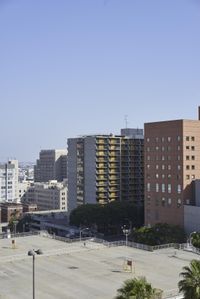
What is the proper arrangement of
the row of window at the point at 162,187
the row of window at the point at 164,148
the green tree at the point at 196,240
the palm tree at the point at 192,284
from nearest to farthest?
the palm tree at the point at 192,284 < the green tree at the point at 196,240 < the row of window at the point at 162,187 < the row of window at the point at 164,148

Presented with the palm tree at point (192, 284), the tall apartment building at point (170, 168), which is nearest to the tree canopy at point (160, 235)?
the tall apartment building at point (170, 168)

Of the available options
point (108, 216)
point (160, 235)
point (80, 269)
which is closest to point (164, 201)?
point (160, 235)

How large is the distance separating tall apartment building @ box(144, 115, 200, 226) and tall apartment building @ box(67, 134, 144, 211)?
22.2 m

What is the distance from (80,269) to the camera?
52.1 meters

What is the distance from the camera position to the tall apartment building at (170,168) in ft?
284

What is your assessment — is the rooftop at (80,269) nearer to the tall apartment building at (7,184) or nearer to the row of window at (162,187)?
the row of window at (162,187)

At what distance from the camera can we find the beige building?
168000 mm

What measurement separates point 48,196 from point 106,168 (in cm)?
6329

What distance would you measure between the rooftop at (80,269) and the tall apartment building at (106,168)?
4645cm

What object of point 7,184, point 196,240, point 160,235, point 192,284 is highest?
point 7,184

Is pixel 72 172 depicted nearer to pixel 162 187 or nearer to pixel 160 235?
pixel 162 187

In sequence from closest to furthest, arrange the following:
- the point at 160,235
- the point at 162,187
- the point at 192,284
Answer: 1. the point at 192,284
2. the point at 160,235
3. the point at 162,187

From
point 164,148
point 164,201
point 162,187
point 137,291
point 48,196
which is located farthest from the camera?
point 48,196

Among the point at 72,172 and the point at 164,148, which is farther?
the point at 72,172
